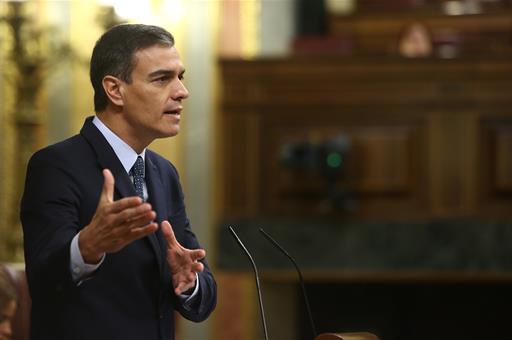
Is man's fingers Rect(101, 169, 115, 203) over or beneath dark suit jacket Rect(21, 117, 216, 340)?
over

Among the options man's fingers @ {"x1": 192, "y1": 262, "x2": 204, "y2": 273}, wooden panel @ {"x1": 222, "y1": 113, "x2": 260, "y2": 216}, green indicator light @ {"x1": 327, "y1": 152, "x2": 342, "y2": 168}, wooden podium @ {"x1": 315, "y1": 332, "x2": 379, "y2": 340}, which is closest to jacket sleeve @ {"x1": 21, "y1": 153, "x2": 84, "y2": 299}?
man's fingers @ {"x1": 192, "y1": 262, "x2": 204, "y2": 273}

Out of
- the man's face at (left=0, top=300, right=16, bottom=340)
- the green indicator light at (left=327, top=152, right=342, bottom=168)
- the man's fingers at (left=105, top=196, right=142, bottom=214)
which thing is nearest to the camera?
the man's fingers at (left=105, top=196, right=142, bottom=214)

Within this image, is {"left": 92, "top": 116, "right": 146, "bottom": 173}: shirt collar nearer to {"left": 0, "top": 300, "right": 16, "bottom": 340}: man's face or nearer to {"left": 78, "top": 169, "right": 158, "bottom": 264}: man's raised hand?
{"left": 78, "top": 169, "right": 158, "bottom": 264}: man's raised hand

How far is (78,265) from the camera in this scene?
39.2 inches

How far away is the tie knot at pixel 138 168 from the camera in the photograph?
1.11 meters

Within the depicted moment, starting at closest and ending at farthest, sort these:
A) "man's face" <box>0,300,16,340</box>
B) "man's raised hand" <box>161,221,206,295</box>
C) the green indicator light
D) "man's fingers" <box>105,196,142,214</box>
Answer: "man's fingers" <box>105,196,142,214</box>
"man's raised hand" <box>161,221,206,295</box>
"man's face" <box>0,300,16,340</box>
the green indicator light

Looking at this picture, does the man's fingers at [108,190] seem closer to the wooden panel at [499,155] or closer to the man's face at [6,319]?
the man's face at [6,319]

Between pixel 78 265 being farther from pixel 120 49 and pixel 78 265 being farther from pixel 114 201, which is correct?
pixel 120 49

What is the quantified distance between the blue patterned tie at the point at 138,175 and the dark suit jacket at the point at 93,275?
0.02 metres

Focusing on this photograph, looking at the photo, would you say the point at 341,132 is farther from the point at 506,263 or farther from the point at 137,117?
the point at 137,117

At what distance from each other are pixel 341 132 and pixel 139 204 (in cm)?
261

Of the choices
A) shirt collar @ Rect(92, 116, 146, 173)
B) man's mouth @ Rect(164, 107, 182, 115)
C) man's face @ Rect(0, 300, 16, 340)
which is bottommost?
man's face @ Rect(0, 300, 16, 340)

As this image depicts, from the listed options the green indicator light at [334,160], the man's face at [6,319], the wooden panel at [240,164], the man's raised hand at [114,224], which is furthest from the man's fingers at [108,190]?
the wooden panel at [240,164]

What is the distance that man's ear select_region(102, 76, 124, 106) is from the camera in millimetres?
1078
